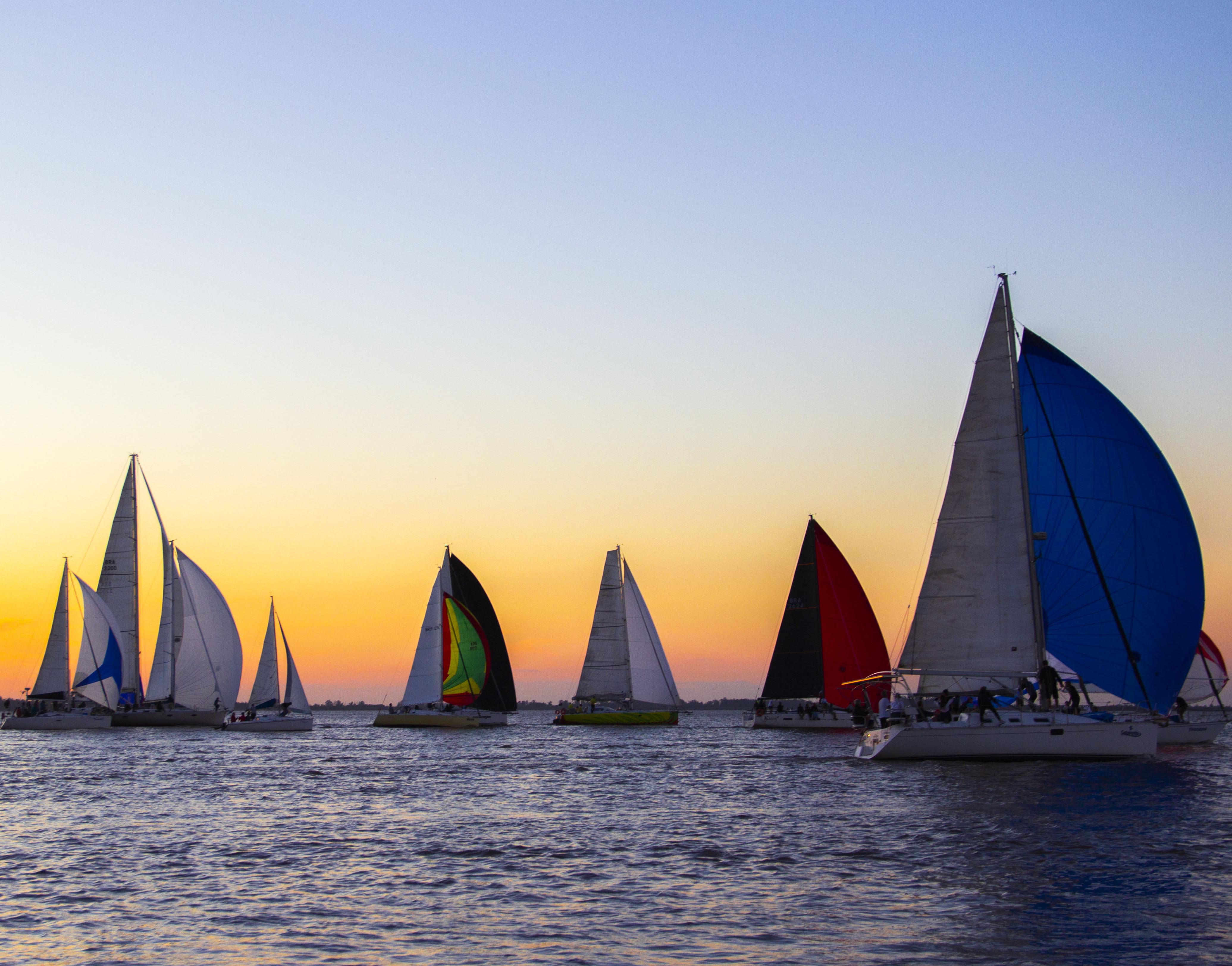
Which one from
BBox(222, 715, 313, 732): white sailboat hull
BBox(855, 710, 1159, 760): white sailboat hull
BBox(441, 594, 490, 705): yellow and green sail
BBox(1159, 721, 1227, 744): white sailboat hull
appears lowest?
BBox(222, 715, 313, 732): white sailboat hull

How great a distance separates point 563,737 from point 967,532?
3598 cm

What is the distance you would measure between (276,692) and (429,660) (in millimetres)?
9006

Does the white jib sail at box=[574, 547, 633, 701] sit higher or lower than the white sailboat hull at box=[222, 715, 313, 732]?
higher

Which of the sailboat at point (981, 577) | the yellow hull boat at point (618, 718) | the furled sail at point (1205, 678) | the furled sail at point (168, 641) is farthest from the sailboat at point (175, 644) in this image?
the furled sail at point (1205, 678)

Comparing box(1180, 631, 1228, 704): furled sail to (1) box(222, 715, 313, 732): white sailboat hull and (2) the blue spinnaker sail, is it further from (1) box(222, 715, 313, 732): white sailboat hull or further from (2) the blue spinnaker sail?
(1) box(222, 715, 313, 732): white sailboat hull

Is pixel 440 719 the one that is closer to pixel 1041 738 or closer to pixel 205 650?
pixel 205 650

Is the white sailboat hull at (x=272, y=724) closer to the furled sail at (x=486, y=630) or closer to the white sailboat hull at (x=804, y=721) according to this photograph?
the furled sail at (x=486, y=630)

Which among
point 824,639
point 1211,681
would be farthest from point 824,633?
point 1211,681

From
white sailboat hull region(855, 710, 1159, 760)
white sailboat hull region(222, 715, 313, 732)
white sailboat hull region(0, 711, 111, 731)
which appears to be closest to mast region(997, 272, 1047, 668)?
white sailboat hull region(855, 710, 1159, 760)

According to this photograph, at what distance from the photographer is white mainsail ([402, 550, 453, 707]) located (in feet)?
217

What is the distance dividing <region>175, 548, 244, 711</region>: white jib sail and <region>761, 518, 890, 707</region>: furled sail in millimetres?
30601

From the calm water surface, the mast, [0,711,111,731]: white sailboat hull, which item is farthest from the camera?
[0,711,111,731]: white sailboat hull

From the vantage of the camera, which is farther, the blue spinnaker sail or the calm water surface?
the blue spinnaker sail

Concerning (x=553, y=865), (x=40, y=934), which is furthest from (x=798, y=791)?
(x=40, y=934)
